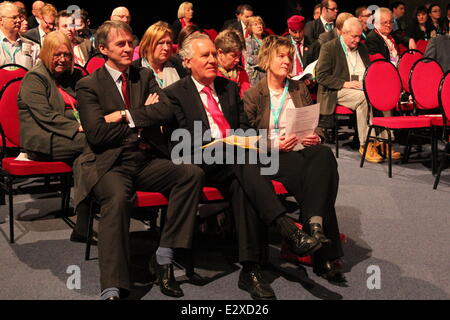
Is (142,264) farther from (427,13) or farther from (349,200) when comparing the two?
(427,13)

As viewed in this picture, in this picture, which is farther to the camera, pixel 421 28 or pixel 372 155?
pixel 421 28

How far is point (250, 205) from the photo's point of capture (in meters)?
3.05

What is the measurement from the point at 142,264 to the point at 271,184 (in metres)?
0.88

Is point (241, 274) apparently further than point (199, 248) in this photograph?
No

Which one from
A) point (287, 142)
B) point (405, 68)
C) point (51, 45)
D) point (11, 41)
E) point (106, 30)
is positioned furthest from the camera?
point (405, 68)

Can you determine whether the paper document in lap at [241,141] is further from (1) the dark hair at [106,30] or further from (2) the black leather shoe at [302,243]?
(1) the dark hair at [106,30]

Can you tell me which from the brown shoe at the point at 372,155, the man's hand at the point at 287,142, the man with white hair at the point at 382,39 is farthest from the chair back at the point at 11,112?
the man with white hair at the point at 382,39

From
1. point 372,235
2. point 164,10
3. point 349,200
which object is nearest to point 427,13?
point 164,10

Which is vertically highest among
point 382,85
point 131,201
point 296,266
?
point 382,85

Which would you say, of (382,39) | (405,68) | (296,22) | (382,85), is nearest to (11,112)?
(382,85)

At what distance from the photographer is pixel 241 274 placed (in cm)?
304

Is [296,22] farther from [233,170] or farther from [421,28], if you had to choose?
[233,170]

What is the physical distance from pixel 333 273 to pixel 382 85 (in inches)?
120

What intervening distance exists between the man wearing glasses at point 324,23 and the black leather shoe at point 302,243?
5.70 metres
